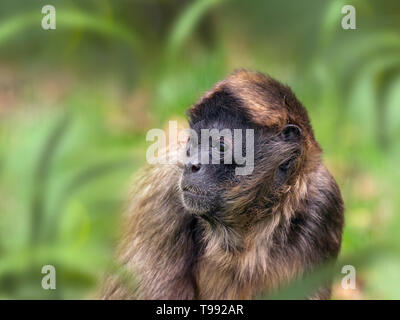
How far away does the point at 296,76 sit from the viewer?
265 inches

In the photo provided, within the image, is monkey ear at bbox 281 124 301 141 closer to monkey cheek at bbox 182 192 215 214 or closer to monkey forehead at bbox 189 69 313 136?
monkey forehead at bbox 189 69 313 136

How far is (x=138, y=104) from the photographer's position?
8.44 meters

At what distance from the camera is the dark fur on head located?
416cm

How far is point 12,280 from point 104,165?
3.01 feet

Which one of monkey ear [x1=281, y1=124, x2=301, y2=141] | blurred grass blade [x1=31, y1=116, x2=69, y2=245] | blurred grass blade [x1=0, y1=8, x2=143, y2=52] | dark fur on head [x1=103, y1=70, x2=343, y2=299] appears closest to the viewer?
dark fur on head [x1=103, y1=70, x2=343, y2=299]

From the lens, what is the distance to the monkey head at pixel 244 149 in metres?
4.10

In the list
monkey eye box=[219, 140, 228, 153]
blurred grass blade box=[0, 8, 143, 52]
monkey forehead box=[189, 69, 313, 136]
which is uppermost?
blurred grass blade box=[0, 8, 143, 52]

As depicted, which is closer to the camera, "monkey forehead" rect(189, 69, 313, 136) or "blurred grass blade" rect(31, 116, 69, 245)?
"monkey forehead" rect(189, 69, 313, 136)

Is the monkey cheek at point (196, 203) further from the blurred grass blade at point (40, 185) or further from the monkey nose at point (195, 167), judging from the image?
the blurred grass blade at point (40, 185)

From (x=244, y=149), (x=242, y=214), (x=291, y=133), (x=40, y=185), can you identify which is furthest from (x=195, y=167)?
(x=40, y=185)

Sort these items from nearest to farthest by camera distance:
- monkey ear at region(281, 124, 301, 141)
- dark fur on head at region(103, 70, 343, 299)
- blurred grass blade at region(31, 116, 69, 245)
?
1. dark fur on head at region(103, 70, 343, 299)
2. monkey ear at region(281, 124, 301, 141)
3. blurred grass blade at region(31, 116, 69, 245)

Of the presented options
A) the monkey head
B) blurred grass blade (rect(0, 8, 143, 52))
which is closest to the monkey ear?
the monkey head

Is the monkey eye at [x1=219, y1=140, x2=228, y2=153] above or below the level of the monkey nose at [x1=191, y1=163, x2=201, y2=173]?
above

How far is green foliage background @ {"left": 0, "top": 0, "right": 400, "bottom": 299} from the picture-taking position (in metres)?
4.30
